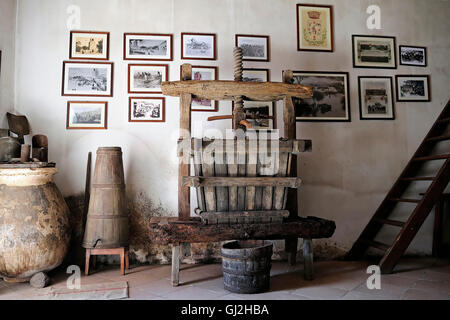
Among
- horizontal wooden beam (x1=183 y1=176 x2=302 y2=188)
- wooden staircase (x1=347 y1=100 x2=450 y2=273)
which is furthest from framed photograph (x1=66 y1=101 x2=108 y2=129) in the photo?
wooden staircase (x1=347 y1=100 x2=450 y2=273)

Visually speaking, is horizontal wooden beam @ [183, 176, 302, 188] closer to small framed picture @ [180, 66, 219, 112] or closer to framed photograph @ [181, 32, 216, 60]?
small framed picture @ [180, 66, 219, 112]

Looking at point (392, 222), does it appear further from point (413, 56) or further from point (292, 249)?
point (413, 56)

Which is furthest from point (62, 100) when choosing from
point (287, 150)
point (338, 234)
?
point (338, 234)

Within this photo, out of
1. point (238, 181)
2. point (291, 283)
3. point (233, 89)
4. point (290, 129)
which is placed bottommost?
point (291, 283)

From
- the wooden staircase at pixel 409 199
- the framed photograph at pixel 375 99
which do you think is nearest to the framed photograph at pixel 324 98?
the framed photograph at pixel 375 99

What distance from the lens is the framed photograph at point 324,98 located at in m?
4.16

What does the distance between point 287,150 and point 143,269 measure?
6.79 ft

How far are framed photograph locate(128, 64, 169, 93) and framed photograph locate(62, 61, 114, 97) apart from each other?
9.9 inches

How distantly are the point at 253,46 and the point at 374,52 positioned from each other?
164cm

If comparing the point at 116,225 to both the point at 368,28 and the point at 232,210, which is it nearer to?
the point at 232,210

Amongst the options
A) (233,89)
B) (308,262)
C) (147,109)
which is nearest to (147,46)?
(147,109)

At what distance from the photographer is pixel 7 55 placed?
3.72 meters

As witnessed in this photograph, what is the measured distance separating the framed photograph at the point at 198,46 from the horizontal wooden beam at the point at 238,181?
1.84 metres

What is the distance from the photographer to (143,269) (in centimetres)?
361
